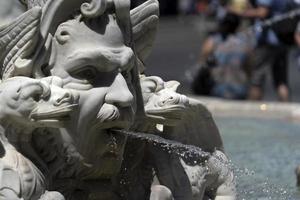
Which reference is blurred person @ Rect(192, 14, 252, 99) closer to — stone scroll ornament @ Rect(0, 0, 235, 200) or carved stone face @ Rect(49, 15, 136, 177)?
stone scroll ornament @ Rect(0, 0, 235, 200)

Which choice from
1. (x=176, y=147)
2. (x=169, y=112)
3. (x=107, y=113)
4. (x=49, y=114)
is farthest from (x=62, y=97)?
(x=176, y=147)

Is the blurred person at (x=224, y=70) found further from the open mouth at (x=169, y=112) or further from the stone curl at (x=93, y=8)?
the stone curl at (x=93, y=8)

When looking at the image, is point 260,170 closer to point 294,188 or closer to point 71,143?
point 294,188

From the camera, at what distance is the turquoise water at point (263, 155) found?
21.4ft

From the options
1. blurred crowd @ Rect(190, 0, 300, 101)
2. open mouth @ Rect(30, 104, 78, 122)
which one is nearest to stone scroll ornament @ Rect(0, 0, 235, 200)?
open mouth @ Rect(30, 104, 78, 122)

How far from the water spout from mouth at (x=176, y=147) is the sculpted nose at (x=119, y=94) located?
27 centimetres

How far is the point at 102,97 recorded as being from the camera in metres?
4.69

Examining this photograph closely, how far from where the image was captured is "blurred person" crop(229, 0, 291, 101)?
15.2m

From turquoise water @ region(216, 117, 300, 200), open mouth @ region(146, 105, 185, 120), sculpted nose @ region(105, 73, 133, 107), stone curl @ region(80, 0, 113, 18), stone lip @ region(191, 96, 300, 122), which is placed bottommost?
stone lip @ region(191, 96, 300, 122)

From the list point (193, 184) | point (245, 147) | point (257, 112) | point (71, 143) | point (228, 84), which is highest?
point (71, 143)

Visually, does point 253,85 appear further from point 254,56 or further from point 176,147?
point 176,147

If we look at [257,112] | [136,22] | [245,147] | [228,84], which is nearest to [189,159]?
[136,22]

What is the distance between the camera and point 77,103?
4.59m

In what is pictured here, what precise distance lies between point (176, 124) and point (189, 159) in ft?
0.76
